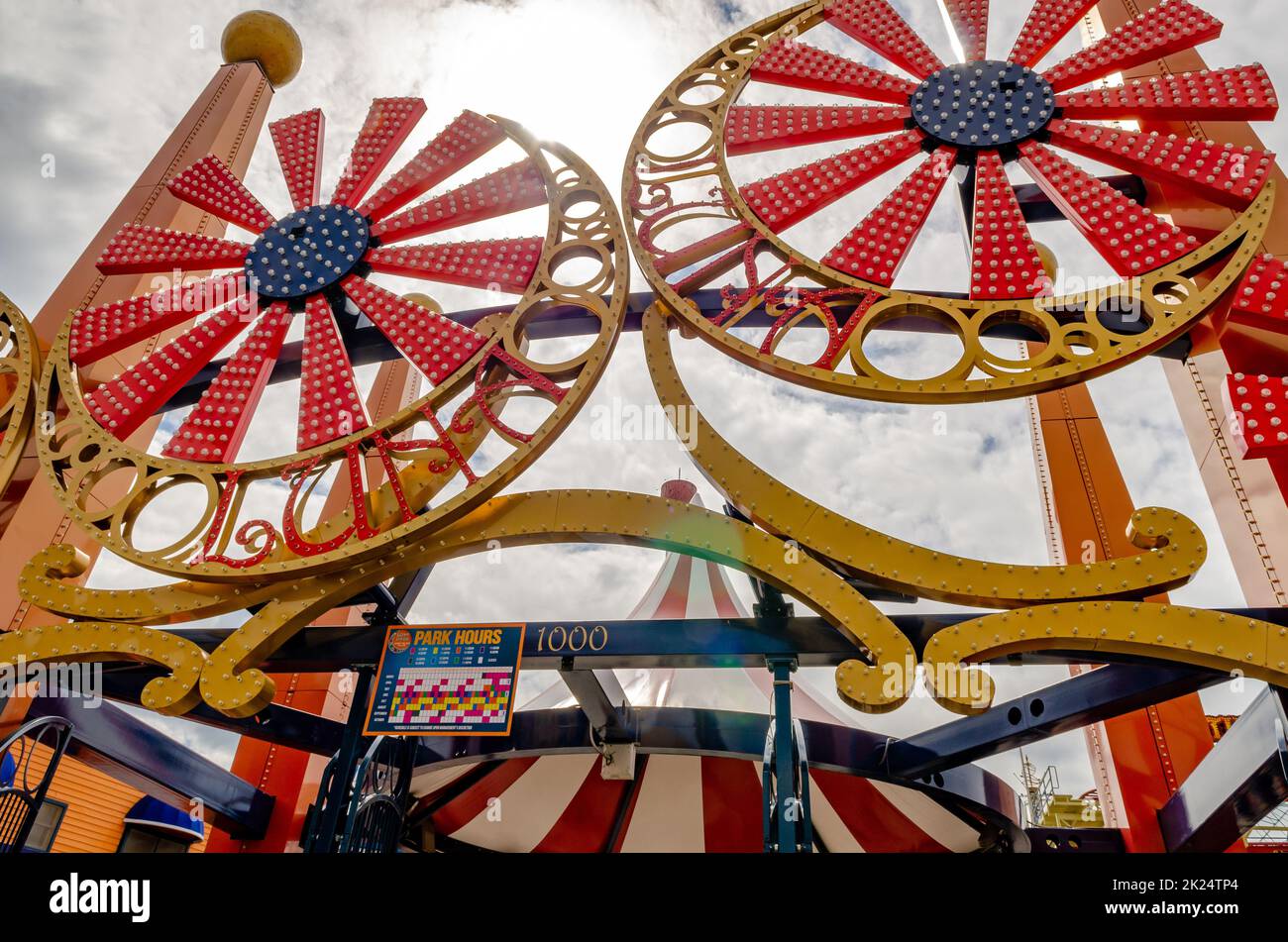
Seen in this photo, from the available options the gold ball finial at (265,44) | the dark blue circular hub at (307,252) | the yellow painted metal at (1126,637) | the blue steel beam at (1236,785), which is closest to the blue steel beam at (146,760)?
the dark blue circular hub at (307,252)

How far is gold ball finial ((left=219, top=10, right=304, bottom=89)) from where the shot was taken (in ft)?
36.1

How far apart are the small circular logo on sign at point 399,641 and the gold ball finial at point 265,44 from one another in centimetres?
899

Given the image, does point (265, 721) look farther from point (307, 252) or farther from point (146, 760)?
point (307, 252)

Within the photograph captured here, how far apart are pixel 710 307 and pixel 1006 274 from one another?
200 cm

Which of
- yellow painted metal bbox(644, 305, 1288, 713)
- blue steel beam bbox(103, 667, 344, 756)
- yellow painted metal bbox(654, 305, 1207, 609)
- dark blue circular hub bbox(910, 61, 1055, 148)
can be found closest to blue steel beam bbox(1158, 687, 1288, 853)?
yellow painted metal bbox(644, 305, 1288, 713)

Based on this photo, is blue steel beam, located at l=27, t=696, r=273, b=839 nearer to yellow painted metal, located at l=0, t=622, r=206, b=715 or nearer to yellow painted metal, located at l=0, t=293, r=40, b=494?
yellow painted metal, located at l=0, t=622, r=206, b=715

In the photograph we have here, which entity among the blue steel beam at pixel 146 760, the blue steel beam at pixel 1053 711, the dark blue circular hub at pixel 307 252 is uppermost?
the dark blue circular hub at pixel 307 252

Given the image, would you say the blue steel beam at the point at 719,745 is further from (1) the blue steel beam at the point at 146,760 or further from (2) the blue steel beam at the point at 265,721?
(1) the blue steel beam at the point at 146,760

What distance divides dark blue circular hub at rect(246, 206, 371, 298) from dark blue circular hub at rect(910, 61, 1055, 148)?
4.68 meters

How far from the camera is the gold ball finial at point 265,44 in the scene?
1101cm

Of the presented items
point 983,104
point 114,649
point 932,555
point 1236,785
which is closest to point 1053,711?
point 1236,785

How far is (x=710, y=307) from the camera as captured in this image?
6.35 meters

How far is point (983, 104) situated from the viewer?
277 inches

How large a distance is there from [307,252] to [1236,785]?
742cm
